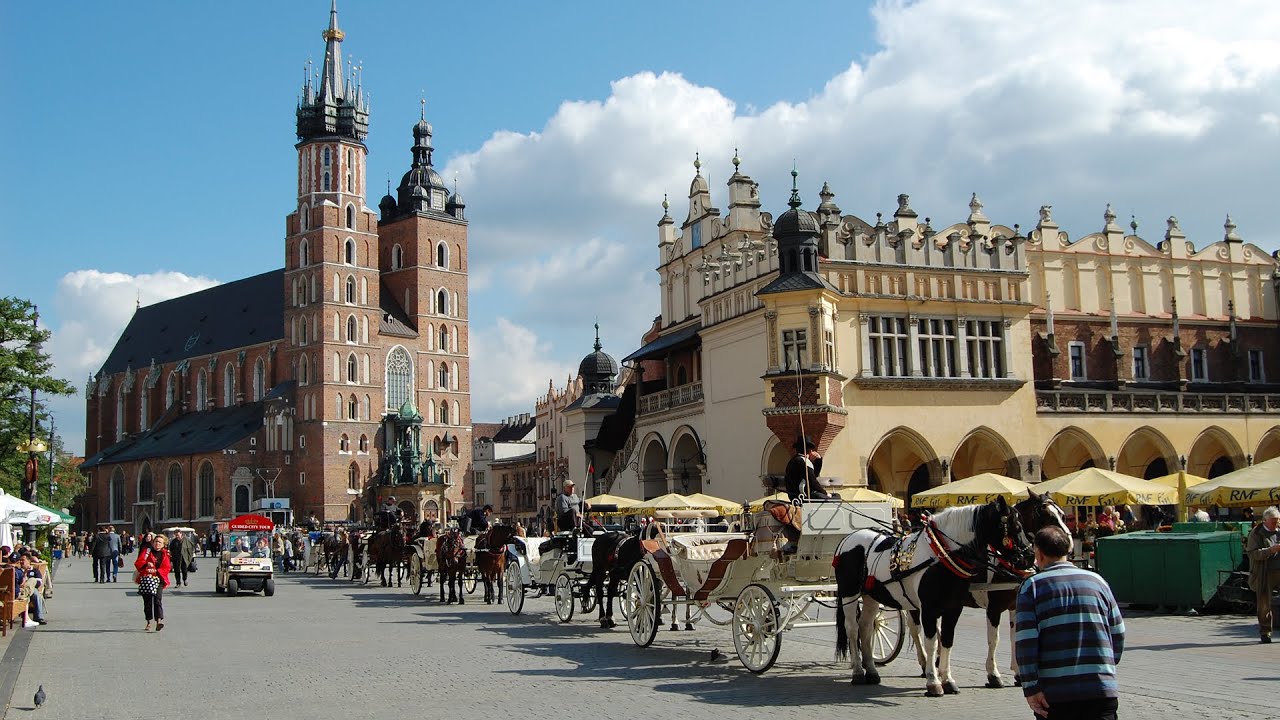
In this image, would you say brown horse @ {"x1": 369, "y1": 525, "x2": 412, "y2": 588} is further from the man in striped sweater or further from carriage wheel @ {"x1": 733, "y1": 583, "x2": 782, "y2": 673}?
the man in striped sweater

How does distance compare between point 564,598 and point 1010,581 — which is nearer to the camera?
point 1010,581

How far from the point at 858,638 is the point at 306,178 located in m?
91.2

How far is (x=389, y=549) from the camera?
30.9 meters

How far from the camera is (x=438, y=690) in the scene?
1189 centimetres

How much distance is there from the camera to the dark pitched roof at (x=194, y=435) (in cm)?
9494

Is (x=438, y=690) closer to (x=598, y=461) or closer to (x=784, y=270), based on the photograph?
(x=784, y=270)

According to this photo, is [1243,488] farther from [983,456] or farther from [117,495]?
[117,495]

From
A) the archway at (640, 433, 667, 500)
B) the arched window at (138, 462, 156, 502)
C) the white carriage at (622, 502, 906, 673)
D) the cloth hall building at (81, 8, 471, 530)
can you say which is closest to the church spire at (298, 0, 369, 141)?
the cloth hall building at (81, 8, 471, 530)

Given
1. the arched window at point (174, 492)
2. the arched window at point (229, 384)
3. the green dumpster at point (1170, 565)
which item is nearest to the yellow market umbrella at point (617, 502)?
the green dumpster at point (1170, 565)

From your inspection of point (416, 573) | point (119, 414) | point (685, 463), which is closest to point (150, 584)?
point (416, 573)

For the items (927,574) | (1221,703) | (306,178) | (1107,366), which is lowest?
(1221,703)

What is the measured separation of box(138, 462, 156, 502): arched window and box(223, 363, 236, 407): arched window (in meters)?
8.19

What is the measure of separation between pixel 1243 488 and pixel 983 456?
20.4 m

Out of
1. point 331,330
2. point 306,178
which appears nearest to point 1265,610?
point 331,330
